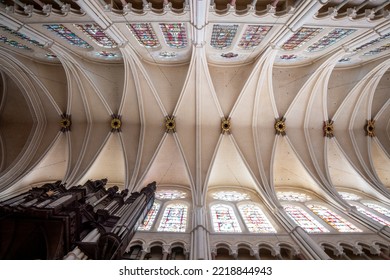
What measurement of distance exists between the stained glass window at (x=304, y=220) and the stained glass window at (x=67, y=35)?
39.4 feet

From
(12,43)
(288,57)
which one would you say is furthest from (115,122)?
(288,57)

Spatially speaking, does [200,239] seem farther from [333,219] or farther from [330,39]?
[330,39]

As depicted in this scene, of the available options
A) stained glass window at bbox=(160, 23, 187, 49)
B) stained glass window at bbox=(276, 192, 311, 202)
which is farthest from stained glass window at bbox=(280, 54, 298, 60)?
stained glass window at bbox=(276, 192, 311, 202)

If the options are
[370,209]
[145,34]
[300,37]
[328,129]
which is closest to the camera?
[300,37]

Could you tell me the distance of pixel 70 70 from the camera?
11.9 metres

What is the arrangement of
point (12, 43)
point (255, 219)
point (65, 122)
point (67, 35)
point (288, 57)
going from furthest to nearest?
point (65, 122) → point (288, 57) → point (255, 219) → point (12, 43) → point (67, 35)

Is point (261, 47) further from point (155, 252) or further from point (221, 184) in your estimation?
point (155, 252)

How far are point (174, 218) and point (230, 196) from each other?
4.08 m

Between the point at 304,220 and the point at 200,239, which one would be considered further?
the point at 304,220

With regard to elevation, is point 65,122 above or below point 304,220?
above

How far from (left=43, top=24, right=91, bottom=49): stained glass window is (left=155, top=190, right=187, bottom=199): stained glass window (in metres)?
8.34

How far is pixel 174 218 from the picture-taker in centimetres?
1045

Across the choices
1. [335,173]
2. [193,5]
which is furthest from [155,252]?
[335,173]

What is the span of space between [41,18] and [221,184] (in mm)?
11778
